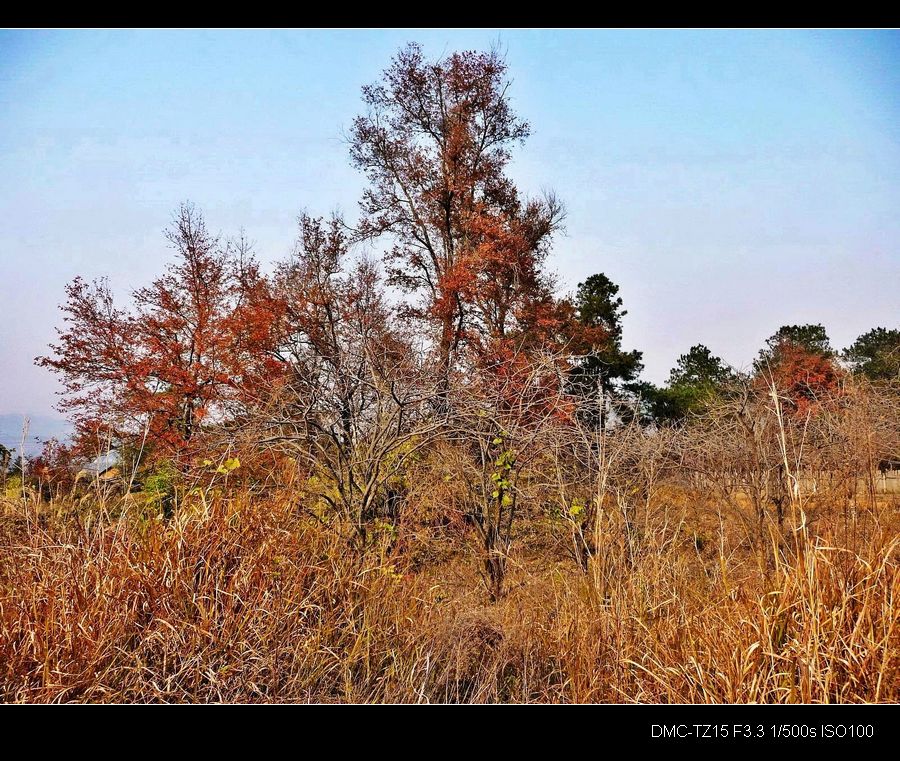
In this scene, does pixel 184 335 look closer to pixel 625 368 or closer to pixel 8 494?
pixel 8 494

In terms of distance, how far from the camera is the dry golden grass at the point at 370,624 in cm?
271

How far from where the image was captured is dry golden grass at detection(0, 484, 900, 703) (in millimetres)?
2715

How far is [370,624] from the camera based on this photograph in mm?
3643

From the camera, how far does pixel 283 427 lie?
563 centimetres

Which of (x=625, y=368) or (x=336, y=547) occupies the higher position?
(x=625, y=368)

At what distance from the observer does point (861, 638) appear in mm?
2621
